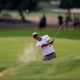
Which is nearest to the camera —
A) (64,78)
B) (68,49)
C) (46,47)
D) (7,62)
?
(64,78)

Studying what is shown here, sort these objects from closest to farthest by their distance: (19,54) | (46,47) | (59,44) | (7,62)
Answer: (46,47)
(7,62)
(19,54)
(59,44)

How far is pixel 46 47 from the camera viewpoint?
60.0 ft

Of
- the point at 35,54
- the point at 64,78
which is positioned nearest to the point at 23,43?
the point at 35,54

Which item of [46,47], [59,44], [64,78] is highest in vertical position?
[59,44]

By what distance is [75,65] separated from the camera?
15.1 meters

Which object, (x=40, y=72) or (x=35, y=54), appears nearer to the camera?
(x=40, y=72)

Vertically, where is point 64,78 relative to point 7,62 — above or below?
below

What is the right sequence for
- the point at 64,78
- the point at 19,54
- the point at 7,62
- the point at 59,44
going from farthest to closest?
the point at 59,44, the point at 19,54, the point at 7,62, the point at 64,78

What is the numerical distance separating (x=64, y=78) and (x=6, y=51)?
482 inches

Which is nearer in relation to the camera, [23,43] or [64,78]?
[64,78]

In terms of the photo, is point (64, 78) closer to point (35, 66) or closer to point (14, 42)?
point (35, 66)

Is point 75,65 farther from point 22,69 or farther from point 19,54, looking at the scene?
point 19,54

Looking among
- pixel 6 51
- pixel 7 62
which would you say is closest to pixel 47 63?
pixel 7 62

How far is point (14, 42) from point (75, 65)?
14.9 metres
